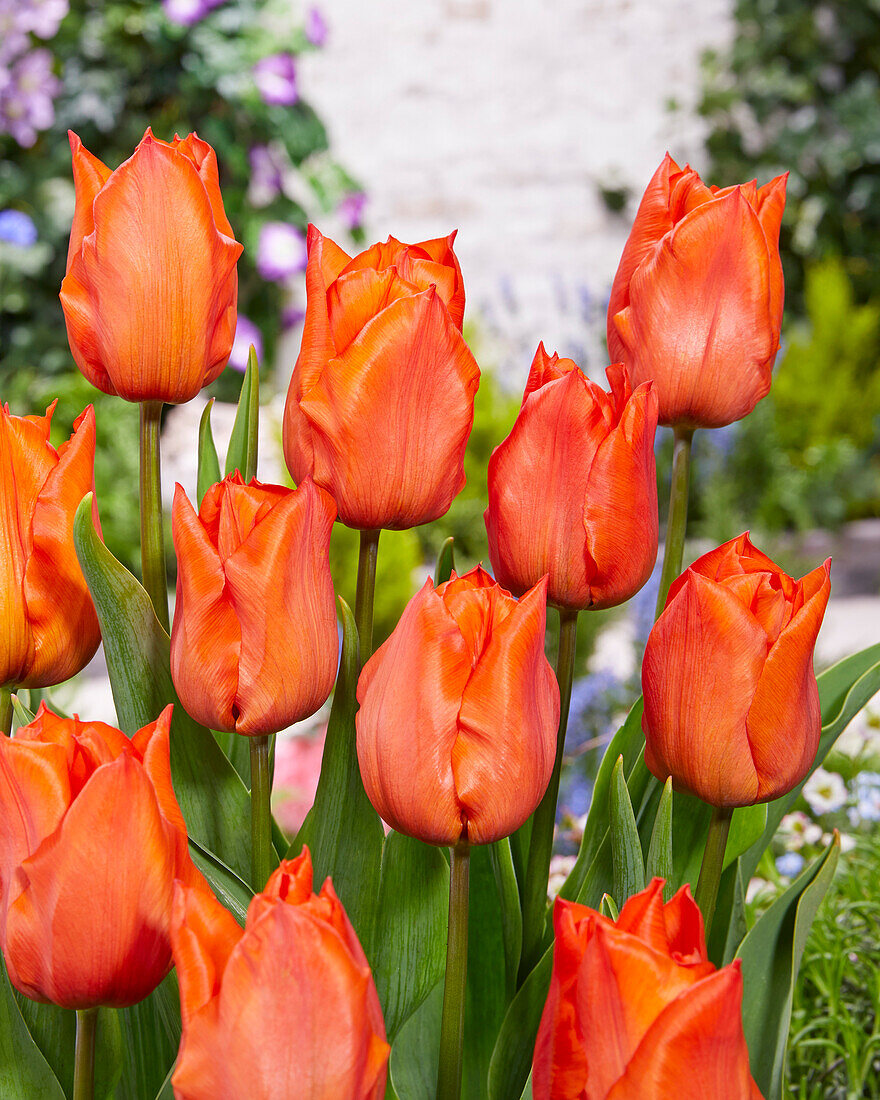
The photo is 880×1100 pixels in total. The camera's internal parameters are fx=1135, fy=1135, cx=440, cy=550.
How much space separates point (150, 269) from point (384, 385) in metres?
0.11

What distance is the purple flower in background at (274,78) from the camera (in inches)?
147

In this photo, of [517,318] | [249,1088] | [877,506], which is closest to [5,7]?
[517,318]

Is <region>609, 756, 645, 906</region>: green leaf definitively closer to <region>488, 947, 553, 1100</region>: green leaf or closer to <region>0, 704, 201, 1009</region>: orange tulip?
<region>488, 947, 553, 1100</region>: green leaf

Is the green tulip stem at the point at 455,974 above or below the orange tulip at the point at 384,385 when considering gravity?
below

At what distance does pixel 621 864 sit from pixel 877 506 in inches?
159

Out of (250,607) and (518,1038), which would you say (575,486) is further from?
(518,1038)

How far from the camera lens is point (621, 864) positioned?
49 centimetres

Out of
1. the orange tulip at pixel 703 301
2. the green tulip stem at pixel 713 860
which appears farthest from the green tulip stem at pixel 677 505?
the green tulip stem at pixel 713 860

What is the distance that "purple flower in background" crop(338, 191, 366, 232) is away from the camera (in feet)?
13.2

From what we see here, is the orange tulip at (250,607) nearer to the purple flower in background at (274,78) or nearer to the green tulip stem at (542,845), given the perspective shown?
Answer: the green tulip stem at (542,845)

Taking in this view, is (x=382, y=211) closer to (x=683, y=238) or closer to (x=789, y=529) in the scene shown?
(x=789, y=529)

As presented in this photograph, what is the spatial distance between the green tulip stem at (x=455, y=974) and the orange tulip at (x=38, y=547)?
199 millimetres

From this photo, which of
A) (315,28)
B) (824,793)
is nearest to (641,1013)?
(824,793)

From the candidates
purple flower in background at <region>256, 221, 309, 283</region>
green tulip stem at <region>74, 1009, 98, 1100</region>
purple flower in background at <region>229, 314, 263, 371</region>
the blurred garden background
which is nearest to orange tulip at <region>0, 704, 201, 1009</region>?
green tulip stem at <region>74, 1009, 98, 1100</region>
